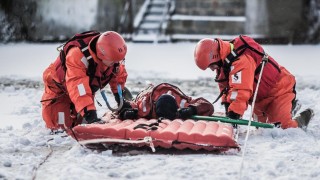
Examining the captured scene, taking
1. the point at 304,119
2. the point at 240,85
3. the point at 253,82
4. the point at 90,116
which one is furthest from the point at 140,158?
the point at 304,119

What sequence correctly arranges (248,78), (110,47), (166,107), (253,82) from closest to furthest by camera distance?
1. (110,47)
2. (248,78)
3. (166,107)
4. (253,82)

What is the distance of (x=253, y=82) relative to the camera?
17.3 feet

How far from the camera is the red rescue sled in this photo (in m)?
4.07

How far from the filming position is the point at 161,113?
201 inches

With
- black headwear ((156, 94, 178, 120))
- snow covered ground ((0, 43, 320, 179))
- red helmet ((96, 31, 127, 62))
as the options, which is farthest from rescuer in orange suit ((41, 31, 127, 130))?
black headwear ((156, 94, 178, 120))

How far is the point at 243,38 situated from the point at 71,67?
168cm

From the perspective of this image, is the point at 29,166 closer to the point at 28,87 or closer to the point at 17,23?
the point at 28,87

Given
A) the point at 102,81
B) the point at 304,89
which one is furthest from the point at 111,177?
the point at 304,89

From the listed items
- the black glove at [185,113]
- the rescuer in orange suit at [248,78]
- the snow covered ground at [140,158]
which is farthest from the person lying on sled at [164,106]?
the snow covered ground at [140,158]

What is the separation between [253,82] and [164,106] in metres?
0.93

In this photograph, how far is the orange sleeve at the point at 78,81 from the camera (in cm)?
468

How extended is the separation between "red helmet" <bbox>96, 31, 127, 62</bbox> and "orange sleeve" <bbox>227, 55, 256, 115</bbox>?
1053 millimetres

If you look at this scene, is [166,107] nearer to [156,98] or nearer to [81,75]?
[156,98]

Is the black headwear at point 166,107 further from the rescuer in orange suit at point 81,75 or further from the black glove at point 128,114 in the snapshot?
the rescuer in orange suit at point 81,75
